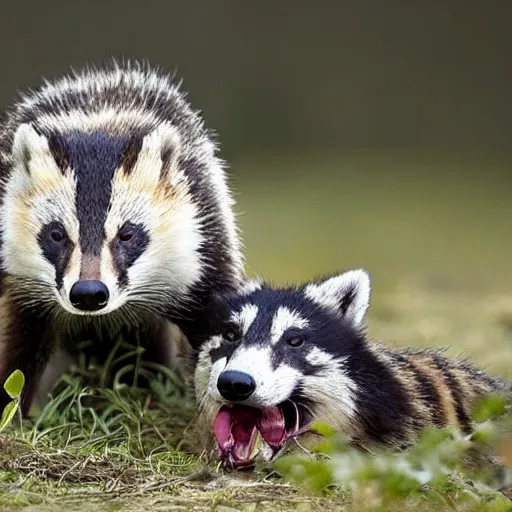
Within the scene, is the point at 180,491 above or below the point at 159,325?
below

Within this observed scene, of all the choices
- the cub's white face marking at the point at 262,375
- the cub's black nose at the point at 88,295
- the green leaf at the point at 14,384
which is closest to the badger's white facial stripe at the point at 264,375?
the cub's white face marking at the point at 262,375

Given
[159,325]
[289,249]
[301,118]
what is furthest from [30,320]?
[301,118]

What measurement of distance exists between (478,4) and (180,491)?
9.06m

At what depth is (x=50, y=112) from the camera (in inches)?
208

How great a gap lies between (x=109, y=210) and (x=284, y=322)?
0.77m

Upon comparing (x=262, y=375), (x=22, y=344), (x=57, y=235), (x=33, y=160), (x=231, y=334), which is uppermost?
(x=33, y=160)

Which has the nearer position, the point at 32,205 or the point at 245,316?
the point at 245,316

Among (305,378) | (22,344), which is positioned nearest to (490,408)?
(305,378)

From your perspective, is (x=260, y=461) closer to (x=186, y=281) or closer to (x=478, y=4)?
(x=186, y=281)

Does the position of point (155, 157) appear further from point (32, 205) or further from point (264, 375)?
point (264, 375)

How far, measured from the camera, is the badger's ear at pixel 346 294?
4.63 m

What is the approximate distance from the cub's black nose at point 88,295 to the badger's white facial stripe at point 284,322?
0.59 m

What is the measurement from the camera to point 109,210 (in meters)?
4.68

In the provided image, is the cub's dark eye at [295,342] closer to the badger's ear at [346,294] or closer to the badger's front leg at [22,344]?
the badger's ear at [346,294]
